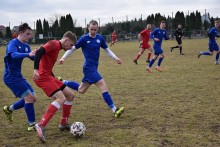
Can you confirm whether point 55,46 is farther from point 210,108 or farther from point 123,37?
point 123,37

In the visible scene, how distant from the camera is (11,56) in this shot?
561cm

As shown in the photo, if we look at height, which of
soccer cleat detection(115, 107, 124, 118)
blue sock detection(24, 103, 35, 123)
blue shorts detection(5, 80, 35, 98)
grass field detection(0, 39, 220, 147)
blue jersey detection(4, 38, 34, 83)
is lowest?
grass field detection(0, 39, 220, 147)

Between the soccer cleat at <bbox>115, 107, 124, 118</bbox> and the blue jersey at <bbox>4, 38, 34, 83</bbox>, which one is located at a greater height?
the blue jersey at <bbox>4, 38, 34, 83</bbox>

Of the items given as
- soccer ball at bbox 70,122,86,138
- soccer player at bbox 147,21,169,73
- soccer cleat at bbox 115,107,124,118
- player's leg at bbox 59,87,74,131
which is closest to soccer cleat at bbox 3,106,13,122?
player's leg at bbox 59,87,74,131

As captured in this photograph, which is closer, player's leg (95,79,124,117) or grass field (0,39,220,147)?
grass field (0,39,220,147)

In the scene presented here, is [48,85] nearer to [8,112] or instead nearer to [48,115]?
→ [48,115]

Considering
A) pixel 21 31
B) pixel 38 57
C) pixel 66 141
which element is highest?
pixel 21 31

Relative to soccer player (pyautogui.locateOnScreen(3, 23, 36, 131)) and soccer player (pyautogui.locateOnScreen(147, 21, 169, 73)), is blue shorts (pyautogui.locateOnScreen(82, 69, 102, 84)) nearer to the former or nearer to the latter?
soccer player (pyautogui.locateOnScreen(3, 23, 36, 131))

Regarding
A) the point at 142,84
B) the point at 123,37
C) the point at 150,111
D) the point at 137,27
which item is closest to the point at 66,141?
the point at 150,111

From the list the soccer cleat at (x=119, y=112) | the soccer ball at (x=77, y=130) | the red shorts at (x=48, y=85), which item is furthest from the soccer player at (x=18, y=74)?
the soccer cleat at (x=119, y=112)

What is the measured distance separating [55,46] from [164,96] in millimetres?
4179

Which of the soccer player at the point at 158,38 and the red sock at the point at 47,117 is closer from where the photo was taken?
the red sock at the point at 47,117

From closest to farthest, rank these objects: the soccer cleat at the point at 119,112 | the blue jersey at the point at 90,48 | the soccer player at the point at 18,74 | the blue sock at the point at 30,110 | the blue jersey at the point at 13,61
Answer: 1. the blue jersey at the point at 13,61
2. the soccer player at the point at 18,74
3. the blue sock at the point at 30,110
4. the soccer cleat at the point at 119,112
5. the blue jersey at the point at 90,48

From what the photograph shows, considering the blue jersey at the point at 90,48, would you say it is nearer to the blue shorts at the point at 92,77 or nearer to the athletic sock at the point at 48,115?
the blue shorts at the point at 92,77
